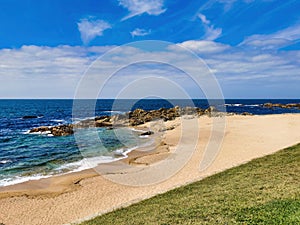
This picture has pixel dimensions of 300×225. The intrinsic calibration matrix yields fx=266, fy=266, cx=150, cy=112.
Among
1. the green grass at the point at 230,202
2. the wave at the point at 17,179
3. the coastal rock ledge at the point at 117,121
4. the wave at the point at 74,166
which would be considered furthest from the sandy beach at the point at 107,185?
the coastal rock ledge at the point at 117,121

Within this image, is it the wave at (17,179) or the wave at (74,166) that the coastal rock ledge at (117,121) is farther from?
the wave at (17,179)

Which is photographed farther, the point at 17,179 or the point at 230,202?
the point at 17,179

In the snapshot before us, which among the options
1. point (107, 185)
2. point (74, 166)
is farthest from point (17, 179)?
point (107, 185)

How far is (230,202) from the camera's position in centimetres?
732

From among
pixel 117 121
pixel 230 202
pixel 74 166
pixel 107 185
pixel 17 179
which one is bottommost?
pixel 17 179

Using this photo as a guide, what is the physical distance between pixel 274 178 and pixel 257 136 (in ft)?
65.1

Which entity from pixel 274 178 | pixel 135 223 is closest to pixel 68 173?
pixel 135 223

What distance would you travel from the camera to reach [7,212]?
11.6 m

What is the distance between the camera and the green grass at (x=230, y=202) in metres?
6.17

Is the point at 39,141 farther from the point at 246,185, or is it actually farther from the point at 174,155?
the point at 246,185

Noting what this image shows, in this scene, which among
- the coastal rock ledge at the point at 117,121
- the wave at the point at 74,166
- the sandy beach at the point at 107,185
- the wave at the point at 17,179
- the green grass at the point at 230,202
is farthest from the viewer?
the coastal rock ledge at the point at 117,121

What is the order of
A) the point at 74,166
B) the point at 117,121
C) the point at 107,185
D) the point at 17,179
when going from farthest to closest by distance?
the point at 117,121, the point at 74,166, the point at 17,179, the point at 107,185

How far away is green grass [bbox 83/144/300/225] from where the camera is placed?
617cm

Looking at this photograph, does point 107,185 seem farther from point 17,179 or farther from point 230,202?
point 230,202
